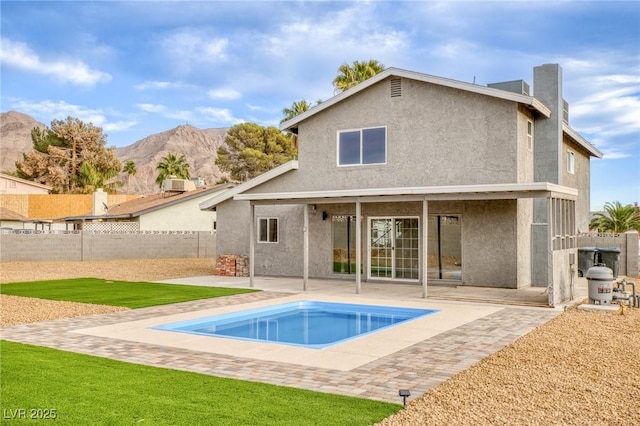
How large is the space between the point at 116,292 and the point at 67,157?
167 ft

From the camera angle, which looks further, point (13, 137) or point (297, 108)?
point (13, 137)

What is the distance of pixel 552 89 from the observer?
696 inches

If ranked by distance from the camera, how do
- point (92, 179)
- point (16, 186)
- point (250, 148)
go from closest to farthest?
point (16, 186) → point (250, 148) → point (92, 179)

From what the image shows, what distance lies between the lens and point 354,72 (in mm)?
34719

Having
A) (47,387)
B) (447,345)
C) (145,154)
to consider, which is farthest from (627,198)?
(145,154)

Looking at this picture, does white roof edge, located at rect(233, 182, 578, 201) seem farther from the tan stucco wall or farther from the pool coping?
the tan stucco wall

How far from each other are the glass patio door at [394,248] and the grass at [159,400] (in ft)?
39.5

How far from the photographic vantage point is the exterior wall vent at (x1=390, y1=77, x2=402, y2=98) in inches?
709

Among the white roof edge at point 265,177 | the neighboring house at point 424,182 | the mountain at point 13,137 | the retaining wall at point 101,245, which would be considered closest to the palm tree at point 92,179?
the retaining wall at point 101,245

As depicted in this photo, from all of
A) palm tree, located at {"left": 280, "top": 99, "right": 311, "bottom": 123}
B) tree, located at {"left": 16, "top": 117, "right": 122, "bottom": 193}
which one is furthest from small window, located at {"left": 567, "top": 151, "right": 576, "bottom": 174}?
tree, located at {"left": 16, "top": 117, "right": 122, "bottom": 193}

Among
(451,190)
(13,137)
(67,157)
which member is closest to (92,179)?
(67,157)

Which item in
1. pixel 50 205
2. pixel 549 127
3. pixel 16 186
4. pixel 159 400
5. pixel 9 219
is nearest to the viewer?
pixel 159 400

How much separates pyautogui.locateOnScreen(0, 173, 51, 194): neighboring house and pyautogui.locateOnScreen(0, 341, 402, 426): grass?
45867 mm

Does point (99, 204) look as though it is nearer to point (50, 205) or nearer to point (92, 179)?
point (50, 205)
